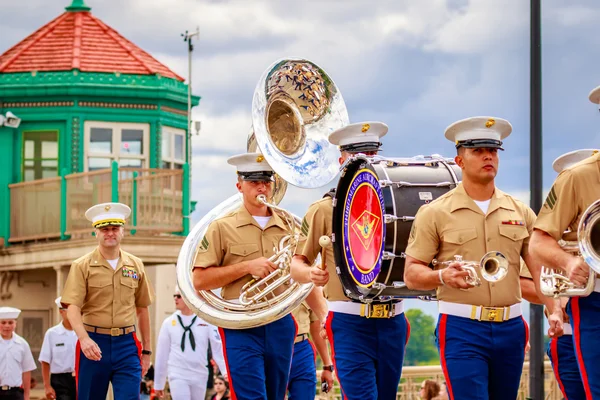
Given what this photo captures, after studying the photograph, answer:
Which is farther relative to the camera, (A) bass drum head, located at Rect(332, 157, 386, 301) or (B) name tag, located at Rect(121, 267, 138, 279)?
(B) name tag, located at Rect(121, 267, 138, 279)

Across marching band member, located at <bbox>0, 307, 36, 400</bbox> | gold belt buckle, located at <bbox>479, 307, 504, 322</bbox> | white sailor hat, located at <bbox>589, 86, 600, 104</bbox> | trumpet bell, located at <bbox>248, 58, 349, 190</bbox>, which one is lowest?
marching band member, located at <bbox>0, 307, 36, 400</bbox>

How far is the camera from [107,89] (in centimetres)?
2745

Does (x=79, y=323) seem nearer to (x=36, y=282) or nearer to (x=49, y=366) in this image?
(x=49, y=366)

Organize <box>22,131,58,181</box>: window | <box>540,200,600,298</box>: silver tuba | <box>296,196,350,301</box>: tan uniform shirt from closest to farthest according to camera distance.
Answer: <box>540,200,600,298</box>: silver tuba < <box>296,196,350,301</box>: tan uniform shirt < <box>22,131,58,181</box>: window

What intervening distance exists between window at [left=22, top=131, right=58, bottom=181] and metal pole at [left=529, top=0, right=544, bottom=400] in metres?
15.2

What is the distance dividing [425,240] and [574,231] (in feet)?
3.51

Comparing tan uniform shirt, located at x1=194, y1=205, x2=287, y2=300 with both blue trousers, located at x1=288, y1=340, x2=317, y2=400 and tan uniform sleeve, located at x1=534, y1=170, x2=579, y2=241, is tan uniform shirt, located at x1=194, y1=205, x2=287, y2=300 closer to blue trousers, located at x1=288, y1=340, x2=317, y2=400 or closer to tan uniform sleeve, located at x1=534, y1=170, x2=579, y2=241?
blue trousers, located at x1=288, y1=340, x2=317, y2=400

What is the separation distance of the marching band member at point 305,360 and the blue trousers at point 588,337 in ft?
14.4

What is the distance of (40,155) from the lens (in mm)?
27984

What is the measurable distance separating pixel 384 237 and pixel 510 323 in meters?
1.04

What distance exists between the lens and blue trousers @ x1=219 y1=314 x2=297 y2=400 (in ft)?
33.5

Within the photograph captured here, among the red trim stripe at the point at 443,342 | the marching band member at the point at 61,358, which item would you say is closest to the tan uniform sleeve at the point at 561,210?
the red trim stripe at the point at 443,342

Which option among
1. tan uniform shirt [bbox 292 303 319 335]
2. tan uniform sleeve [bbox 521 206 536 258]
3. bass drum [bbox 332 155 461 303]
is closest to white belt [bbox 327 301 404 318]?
bass drum [bbox 332 155 461 303]

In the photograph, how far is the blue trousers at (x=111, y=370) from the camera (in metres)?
12.3
